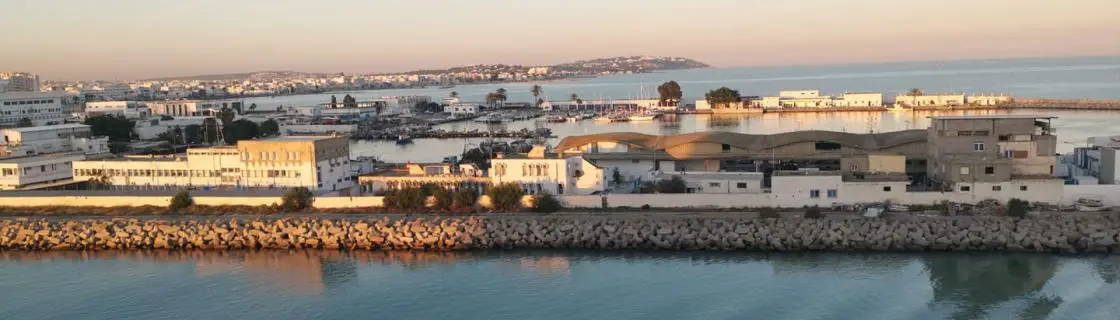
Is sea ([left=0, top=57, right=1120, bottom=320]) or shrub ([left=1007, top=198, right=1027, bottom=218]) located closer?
sea ([left=0, top=57, right=1120, bottom=320])

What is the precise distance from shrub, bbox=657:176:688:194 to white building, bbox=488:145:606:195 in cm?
70

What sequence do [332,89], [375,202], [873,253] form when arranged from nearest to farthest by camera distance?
[873,253], [375,202], [332,89]

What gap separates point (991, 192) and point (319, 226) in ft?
20.9

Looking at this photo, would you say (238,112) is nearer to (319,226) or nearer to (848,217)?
(319,226)

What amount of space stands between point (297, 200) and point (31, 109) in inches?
873

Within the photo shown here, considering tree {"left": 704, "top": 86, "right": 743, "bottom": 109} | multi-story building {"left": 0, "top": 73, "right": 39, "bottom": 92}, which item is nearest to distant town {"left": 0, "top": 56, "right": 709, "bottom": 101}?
multi-story building {"left": 0, "top": 73, "right": 39, "bottom": 92}

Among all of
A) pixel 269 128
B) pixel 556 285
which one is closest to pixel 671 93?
pixel 269 128

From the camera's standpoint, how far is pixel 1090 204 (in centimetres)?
893

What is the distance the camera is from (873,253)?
8.05 meters

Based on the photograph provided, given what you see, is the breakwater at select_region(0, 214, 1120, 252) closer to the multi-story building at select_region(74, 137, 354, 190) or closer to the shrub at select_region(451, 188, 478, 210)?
the shrub at select_region(451, 188, 478, 210)

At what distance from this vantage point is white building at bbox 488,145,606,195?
1030cm

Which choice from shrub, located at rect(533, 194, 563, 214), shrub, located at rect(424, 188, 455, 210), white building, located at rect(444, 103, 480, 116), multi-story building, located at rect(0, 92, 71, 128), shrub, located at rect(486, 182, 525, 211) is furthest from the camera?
white building, located at rect(444, 103, 480, 116)

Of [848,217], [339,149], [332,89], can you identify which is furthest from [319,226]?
[332,89]

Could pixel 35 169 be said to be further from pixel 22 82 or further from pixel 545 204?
pixel 22 82
